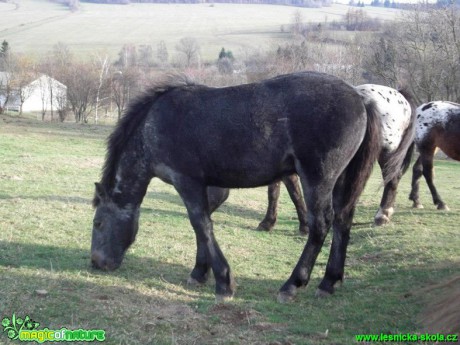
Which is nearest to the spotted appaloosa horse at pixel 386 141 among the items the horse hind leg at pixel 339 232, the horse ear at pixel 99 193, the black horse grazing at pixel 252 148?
the horse hind leg at pixel 339 232

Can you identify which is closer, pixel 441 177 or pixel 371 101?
pixel 371 101

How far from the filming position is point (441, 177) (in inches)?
759

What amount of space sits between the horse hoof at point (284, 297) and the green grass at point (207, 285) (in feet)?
0.21

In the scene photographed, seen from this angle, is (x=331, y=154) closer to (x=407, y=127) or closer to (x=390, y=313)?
(x=390, y=313)

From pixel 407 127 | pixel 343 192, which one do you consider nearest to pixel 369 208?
pixel 407 127

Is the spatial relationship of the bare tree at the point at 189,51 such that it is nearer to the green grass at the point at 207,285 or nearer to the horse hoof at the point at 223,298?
the green grass at the point at 207,285

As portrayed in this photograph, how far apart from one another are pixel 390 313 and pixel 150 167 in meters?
2.96

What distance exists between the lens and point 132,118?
5.75 metres

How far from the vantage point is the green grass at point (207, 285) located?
422 cm

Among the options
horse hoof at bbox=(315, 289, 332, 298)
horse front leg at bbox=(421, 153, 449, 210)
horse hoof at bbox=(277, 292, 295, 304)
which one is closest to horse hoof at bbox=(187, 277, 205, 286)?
horse hoof at bbox=(277, 292, 295, 304)

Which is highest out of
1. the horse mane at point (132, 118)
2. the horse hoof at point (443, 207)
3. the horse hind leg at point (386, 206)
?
the horse mane at point (132, 118)

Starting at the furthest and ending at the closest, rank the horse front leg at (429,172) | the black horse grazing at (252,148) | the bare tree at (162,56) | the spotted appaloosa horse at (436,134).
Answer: the bare tree at (162,56)
the horse front leg at (429,172)
the spotted appaloosa horse at (436,134)
the black horse grazing at (252,148)

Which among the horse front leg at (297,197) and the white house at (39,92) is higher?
the horse front leg at (297,197)

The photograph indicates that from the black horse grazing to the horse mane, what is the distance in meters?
0.01
